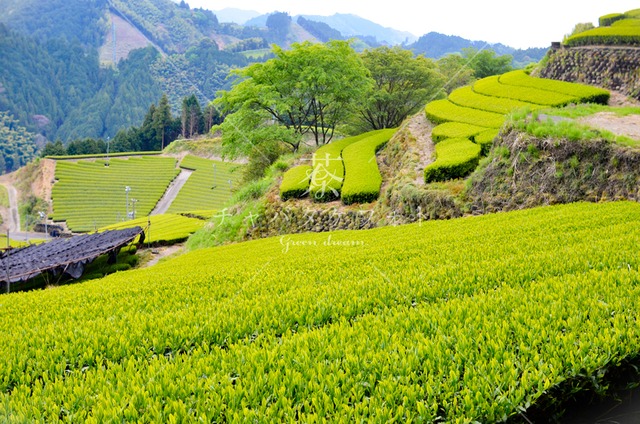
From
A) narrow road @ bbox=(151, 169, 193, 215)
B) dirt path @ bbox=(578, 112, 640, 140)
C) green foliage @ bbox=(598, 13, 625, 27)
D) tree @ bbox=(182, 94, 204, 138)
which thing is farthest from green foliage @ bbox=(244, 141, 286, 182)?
tree @ bbox=(182, 94, 204, 138)

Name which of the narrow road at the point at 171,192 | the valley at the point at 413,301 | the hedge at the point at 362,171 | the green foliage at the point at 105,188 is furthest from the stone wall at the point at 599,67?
the narrow road at the point at 171,192

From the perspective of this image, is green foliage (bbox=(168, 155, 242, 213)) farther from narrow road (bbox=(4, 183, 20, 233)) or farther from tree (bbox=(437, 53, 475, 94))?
tree (bbox=(437, 53, 475, 94))

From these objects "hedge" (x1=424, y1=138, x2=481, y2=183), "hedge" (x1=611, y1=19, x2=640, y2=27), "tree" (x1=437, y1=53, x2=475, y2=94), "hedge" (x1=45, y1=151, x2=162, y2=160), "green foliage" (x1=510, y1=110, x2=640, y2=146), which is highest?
"tree" (x1=437, y1=53, x2=475, y2=94)

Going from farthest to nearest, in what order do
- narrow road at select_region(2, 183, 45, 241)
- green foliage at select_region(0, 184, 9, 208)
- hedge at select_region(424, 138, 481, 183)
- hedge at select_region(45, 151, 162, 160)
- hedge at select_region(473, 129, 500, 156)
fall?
hedge at select_region(45, 151, 162, 160) → green foliage at select_region(0, 184, 9, 208) → narrow road at select_region(2, 183, 45, 241) → hedge at select_region(473, 129, 500, 156) → hedge at select_region(424, 138, 481, 183)

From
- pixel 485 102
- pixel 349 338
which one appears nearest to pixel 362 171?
pixel 485 102

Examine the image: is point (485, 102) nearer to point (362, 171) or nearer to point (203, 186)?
point (362, 171)

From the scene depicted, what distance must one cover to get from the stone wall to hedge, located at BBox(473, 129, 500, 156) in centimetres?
626

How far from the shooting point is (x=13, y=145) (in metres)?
160

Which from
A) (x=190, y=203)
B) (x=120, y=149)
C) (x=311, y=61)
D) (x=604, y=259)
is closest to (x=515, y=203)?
(x=604, y=259)

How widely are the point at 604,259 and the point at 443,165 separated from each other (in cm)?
833

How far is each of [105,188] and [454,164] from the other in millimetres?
82681

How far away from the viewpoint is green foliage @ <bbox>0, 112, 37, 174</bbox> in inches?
6016

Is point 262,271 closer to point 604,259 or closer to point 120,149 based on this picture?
point 604,259

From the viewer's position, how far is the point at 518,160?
1159 centimetres
